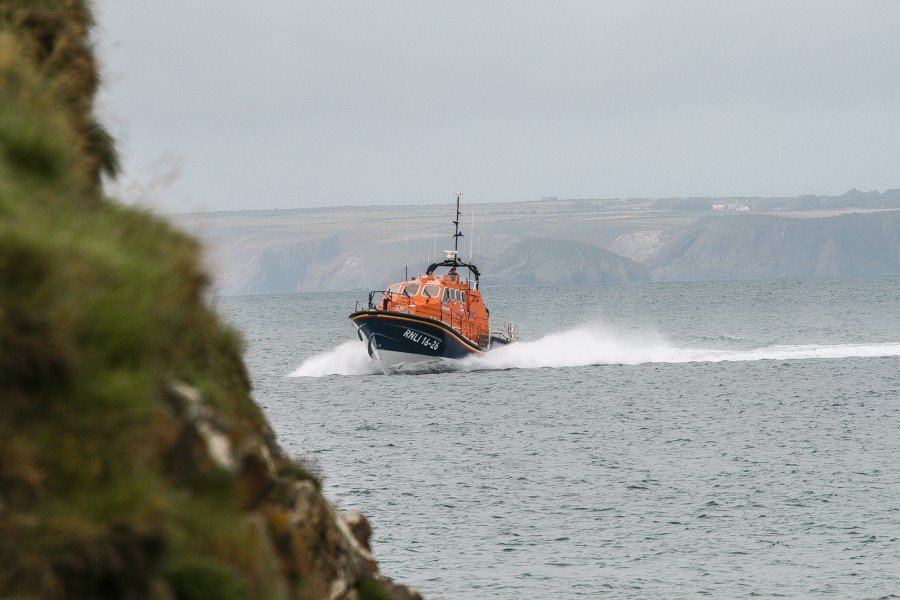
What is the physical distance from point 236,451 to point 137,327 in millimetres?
1043

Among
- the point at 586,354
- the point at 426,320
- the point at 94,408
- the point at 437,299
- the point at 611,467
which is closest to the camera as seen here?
the point at 94,408

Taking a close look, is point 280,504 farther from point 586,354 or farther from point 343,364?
point 586,354

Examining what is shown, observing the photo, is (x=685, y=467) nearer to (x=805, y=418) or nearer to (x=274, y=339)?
(x=805, y=418)

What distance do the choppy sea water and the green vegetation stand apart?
7.31 ft

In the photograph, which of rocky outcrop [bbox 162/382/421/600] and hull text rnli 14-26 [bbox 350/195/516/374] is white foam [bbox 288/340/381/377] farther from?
rocky outcrop [bbox 162/382/421/600]

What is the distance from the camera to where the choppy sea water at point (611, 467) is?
19.1 meters

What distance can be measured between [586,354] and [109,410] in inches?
2356

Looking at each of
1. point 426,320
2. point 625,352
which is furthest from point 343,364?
point 625,352

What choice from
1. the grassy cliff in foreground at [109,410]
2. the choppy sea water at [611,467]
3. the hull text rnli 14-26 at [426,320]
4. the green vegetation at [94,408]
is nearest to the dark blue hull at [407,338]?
the hull text rnli 14-26 at [426,320]

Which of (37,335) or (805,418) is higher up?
(37,335)

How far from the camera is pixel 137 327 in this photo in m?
4.84

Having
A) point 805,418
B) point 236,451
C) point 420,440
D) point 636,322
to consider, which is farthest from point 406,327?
point 636,322

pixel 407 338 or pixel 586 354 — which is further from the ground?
pixel 407 338

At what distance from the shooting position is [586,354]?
208 ft
